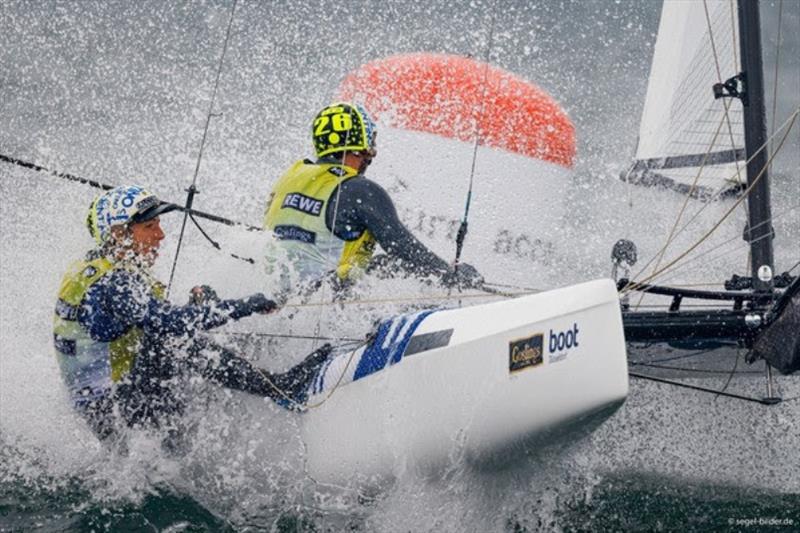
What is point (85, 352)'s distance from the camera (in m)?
3.74

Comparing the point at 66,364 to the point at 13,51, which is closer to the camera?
the point at 66,364

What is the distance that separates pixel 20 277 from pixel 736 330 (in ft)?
10.6

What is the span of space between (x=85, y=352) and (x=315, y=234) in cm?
86

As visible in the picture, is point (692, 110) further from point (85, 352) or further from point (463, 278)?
point (85, 352)

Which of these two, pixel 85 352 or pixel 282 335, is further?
pixel 282 335

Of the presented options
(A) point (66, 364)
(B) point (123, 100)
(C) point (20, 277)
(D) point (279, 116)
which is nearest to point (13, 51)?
(B) point (123, 100)

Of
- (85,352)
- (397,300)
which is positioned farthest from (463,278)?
(85,352)

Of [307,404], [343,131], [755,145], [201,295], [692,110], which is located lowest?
[307,404]

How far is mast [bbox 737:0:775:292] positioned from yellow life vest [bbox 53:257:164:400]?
2.47 metres

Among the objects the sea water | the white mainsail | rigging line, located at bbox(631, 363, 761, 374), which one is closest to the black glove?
the sea water

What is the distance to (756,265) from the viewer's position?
480cm

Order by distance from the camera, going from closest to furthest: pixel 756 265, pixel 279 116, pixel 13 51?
pixel 756 265 < pixel 279 116 < pixel 13 51

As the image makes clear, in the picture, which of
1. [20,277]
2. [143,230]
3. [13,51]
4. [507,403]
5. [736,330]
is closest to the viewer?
[507,403]

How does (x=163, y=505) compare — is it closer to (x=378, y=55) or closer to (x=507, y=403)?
(x=507, y=403)
